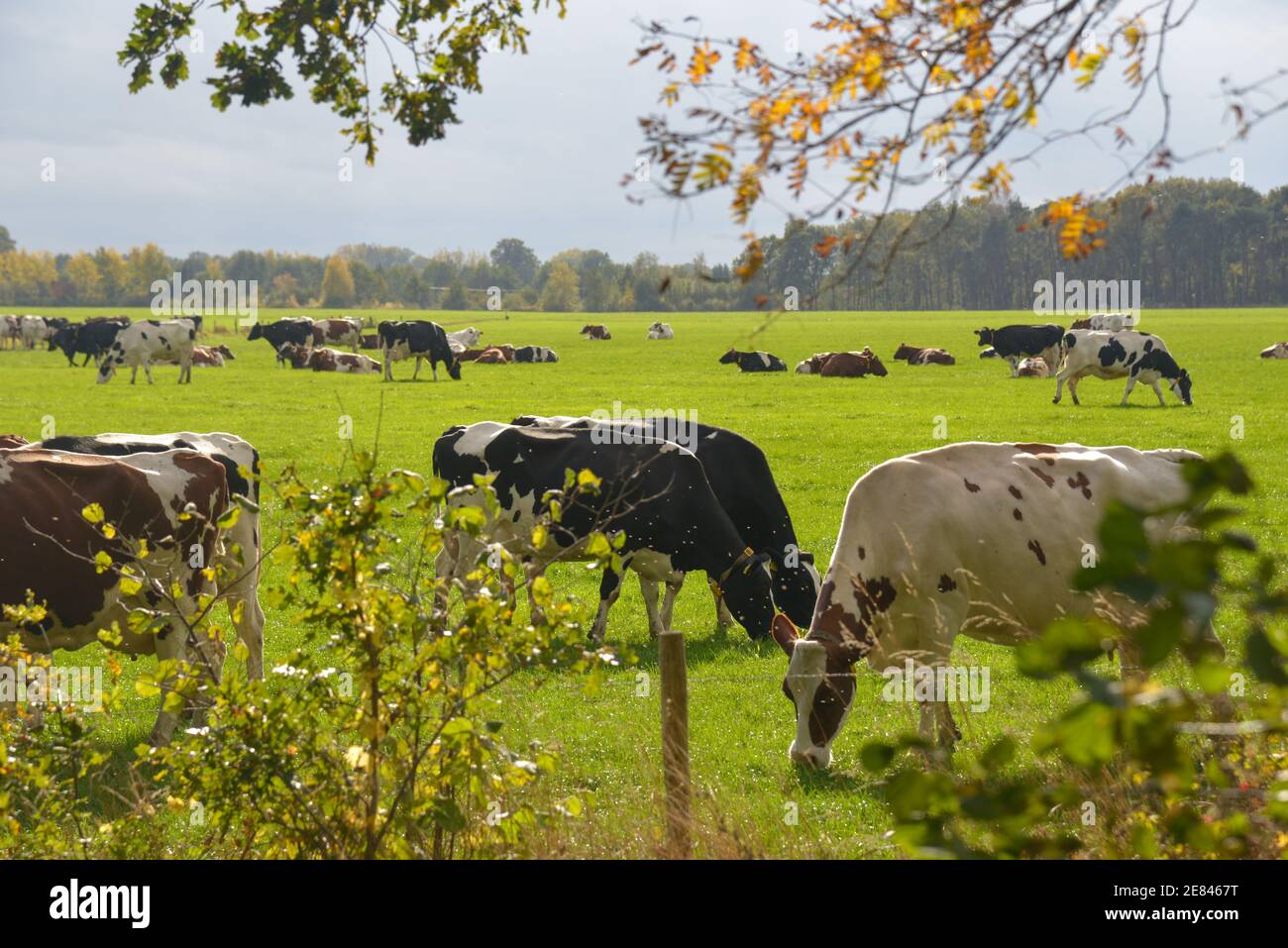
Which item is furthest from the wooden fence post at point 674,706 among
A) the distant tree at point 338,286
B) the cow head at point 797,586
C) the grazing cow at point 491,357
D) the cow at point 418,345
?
the distant tree at point 338,286

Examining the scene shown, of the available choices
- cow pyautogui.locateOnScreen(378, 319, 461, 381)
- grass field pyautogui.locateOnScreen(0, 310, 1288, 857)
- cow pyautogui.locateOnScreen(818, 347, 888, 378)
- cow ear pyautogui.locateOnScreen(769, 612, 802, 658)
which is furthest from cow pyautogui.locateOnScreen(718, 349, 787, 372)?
cow ear pyautogui.locateOnScreen(769, 612, 802, 658)

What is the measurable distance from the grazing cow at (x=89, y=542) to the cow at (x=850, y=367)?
110ft

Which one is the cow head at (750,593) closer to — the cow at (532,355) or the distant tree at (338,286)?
the cow at (532,355)

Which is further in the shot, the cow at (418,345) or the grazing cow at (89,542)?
the cow at (418,345)

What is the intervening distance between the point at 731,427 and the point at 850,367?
16.2 m

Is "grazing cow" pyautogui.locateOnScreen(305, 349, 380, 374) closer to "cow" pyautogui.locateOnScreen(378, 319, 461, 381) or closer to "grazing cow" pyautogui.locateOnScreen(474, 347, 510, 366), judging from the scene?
"cow" pyautogui.locateOnScreen(378, 319, 461, 381)

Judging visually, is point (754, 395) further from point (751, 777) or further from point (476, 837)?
point (476, 837)

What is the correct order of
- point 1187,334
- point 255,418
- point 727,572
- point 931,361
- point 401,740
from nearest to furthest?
1. point 401,740
2. point 727,572
3. point 255,418
4. point 931,361
5. point 1187,334

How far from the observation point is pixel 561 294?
16900cm

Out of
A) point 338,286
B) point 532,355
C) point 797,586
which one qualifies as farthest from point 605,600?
point 338,286

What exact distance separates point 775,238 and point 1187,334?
64.7 metres

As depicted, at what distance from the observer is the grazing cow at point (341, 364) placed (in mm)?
48031

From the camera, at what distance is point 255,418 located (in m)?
29.5
